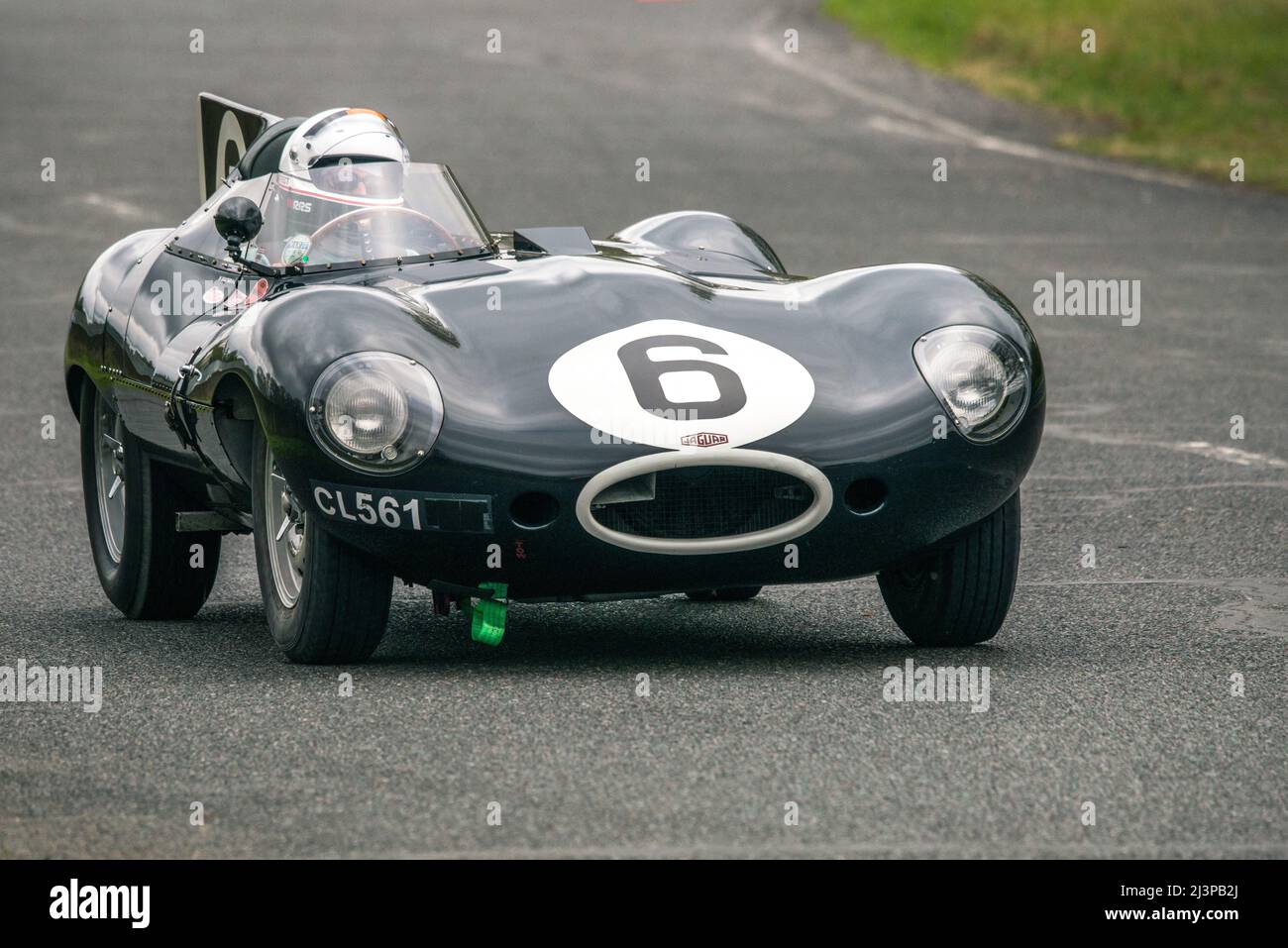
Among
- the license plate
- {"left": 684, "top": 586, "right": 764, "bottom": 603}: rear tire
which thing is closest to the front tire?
the license plate

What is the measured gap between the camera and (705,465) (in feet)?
18.0

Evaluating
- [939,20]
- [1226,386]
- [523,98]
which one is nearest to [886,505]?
[1226,386]

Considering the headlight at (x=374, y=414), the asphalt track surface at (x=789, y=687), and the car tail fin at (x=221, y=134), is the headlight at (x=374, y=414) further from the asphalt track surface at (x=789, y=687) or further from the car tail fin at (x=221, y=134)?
the car tail fin at (x=221, y=134)

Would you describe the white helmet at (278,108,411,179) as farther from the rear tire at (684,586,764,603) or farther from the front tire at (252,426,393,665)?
the rear tire at (684,586,764,603)

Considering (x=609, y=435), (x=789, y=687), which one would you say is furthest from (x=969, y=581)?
(x=609, y=435)

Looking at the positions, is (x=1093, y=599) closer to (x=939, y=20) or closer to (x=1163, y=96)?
(x=1163, y=96)

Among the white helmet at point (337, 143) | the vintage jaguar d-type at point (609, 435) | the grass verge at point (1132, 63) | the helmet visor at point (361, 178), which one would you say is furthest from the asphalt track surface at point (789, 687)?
the grass verge at point (1132, 63)

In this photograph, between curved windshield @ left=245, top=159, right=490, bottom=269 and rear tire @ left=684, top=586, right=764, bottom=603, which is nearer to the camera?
curved windshield @ left=245, top=159, right=490, bottom=269

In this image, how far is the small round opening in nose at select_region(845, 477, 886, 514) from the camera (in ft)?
18.5

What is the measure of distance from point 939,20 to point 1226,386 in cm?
1918

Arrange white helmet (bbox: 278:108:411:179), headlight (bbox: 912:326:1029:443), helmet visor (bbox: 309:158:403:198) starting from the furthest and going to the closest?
white helmet (bbox: 278:108:411:179), helmet visor (bbox: 309:158:403:198), headlight (bbox: 912:326:1029:443)

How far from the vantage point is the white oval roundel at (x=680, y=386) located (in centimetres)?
551

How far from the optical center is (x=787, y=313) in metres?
6.01
